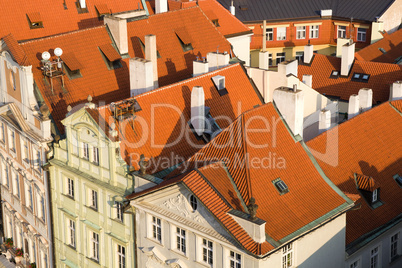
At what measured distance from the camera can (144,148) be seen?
4562 cm

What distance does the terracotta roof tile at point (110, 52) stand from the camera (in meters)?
55.5

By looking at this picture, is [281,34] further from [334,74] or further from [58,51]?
[58,51]

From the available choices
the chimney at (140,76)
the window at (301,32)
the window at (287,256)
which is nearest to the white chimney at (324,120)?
the chimney at (140,76)

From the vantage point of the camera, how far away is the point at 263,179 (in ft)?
131

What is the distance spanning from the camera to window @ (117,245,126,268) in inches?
1806

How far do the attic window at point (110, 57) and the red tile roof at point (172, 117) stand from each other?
8073 mm

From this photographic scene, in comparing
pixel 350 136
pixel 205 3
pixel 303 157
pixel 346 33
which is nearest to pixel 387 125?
pixel 350 136

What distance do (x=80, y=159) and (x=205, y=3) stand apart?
31567 mm

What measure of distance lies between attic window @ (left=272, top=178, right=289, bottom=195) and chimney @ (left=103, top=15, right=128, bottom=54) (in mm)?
21111

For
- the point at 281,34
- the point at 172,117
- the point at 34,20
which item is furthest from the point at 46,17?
the point at 281,34

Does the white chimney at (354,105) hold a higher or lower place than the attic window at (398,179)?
higher

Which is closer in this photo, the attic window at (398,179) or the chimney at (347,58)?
the attic window at (398,179)

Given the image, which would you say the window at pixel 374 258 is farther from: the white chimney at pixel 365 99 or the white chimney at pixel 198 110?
the white chimney at pixel 198 110

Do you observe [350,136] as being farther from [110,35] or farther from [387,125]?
[110,35]
